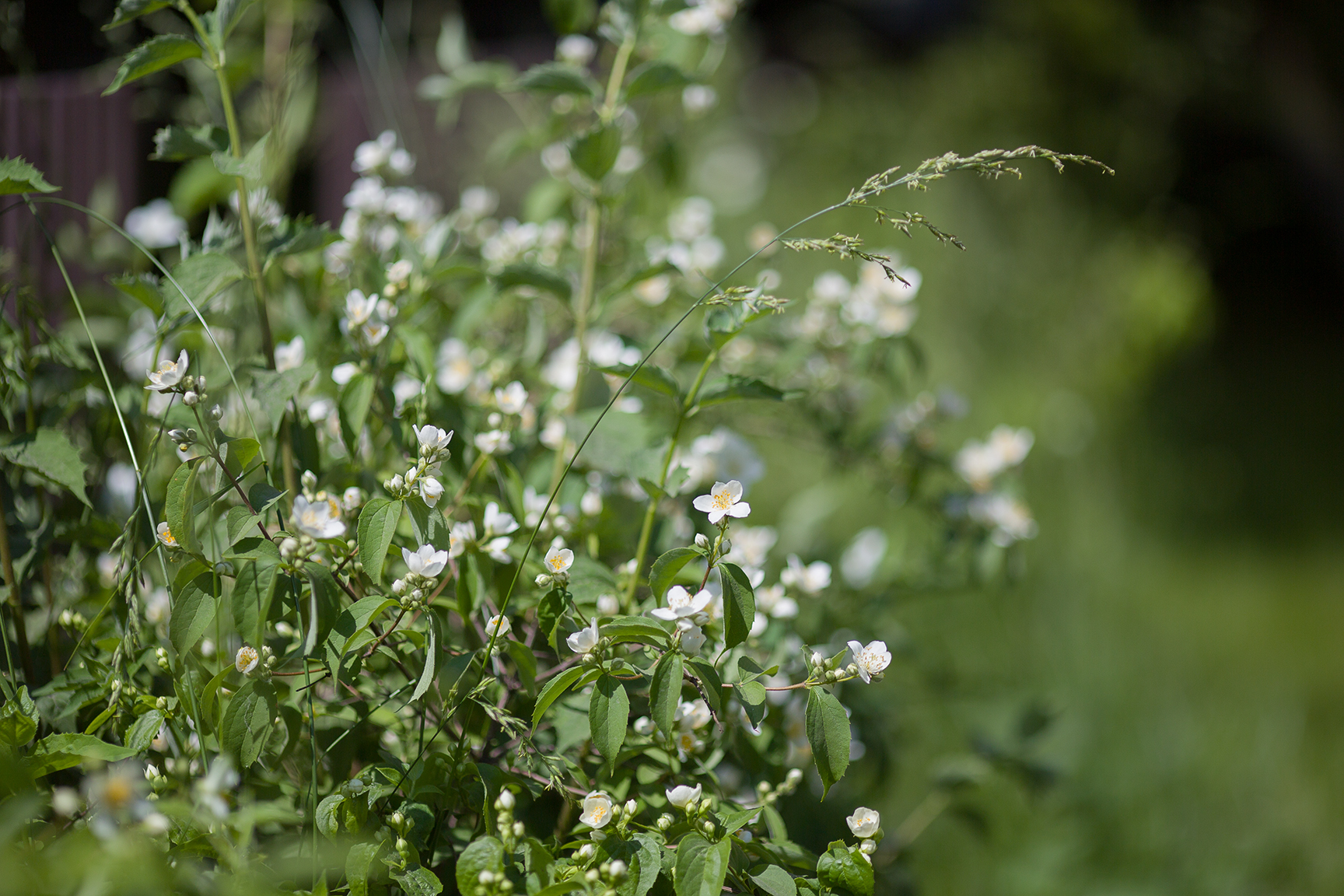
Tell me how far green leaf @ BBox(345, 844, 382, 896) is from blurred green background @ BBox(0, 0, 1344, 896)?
0.59 m

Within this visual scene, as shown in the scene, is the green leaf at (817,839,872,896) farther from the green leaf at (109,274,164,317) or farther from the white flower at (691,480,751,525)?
the green leaf at (109,274,164,317)

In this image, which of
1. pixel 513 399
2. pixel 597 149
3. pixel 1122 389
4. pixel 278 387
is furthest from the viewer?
pixel 1122 389

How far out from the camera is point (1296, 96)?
11.2 ft

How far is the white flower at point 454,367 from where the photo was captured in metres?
0.91

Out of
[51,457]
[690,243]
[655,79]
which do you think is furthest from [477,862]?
[690,243]

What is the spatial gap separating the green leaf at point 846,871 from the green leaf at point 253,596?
15.9 inches

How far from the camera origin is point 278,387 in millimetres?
663

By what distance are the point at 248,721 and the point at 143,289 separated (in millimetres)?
356

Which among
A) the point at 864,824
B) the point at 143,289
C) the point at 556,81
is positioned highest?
the point at 556,81

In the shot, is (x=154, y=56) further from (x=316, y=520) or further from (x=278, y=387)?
(x=316, y=520)

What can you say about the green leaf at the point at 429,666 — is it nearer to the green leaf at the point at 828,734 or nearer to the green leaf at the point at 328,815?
the green leaf at the point at 328,815

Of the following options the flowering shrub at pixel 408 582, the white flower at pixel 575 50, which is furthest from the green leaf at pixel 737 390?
the white flower at pixel 575 50

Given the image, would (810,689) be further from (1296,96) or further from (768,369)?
(1296,96)

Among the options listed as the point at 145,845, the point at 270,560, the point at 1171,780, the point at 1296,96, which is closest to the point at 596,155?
the point at 270,560
